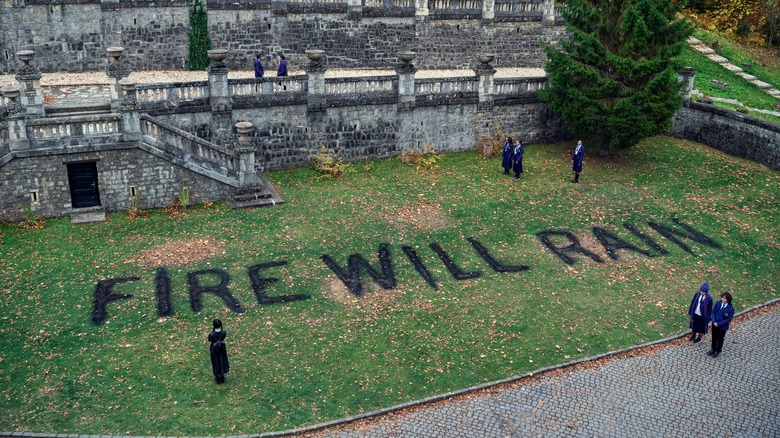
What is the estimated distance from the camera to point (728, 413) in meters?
15.2

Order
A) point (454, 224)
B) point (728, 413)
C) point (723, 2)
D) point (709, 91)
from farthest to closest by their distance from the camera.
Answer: point (723, 2) → point (709, 91) → point (454, 224) → point (728, 413)

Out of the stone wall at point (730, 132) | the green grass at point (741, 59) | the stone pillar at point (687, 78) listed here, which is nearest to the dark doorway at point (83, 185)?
the stone pillar at point (687, 78)

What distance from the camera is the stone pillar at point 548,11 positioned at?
36.0 metres

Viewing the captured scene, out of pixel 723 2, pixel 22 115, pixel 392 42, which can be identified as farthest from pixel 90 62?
pixel 723 2

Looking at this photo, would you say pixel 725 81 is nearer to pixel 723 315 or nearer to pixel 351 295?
pixel 723 315

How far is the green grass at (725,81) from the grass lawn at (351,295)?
29.4 feet

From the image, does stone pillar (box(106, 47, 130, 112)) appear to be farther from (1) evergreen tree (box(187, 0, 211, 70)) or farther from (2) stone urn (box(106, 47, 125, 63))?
(1) evergreen tree (box(187, 0, 211, 70))

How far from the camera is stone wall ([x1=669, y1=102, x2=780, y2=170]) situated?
29.8 metres

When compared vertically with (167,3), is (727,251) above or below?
below

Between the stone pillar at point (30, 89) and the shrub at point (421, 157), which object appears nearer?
the stone pillar at point (30, 89)

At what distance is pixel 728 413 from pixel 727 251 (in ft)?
28.9

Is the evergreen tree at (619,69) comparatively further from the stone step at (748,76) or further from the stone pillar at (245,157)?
the stone step at (748,76)

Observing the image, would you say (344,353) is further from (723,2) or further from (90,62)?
(723,2)

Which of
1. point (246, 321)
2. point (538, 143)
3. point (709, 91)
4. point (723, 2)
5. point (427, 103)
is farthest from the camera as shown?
point (723, 2)
